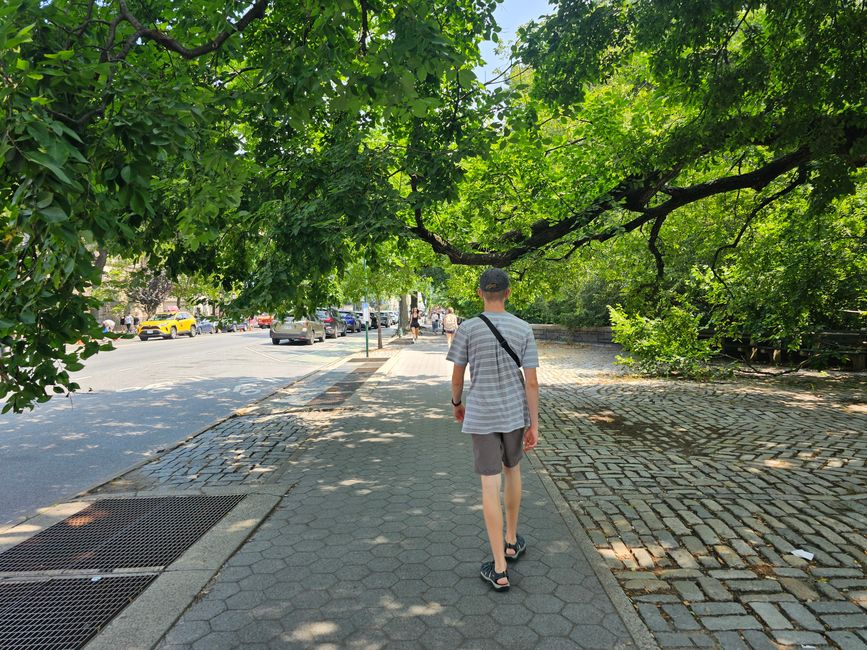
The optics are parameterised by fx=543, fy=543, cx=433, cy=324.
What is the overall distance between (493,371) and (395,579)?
145 centimetres

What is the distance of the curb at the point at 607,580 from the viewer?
2.76 m

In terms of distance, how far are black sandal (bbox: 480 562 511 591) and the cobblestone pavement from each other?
0.74 metres

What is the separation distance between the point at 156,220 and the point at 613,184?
23.9 feet

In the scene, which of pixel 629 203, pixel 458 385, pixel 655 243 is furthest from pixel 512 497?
pixel 655 243

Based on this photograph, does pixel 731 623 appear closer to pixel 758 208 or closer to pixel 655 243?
pixel 655 243

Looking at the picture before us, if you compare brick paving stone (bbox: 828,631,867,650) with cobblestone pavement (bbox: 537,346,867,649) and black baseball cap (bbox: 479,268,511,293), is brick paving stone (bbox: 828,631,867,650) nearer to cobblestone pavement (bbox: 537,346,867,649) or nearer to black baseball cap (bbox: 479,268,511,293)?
cobblestone pavement (bbox: 537,346,867,649)

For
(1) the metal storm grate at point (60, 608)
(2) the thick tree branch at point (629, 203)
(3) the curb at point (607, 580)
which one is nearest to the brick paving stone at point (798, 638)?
(3) the curb at point (607, 580)

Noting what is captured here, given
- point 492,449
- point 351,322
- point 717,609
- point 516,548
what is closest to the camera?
point 717,609

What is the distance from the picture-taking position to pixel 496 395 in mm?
3361

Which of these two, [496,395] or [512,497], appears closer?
[496,395]

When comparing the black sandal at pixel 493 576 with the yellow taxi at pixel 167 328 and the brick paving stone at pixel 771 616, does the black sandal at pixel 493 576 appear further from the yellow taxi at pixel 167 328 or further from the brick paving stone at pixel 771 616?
the yellow taxi at pixel 167 328

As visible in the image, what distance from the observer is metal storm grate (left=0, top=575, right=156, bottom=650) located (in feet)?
9.55

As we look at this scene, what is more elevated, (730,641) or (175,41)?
(175,41)

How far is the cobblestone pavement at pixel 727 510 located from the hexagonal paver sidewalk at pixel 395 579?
336mm
